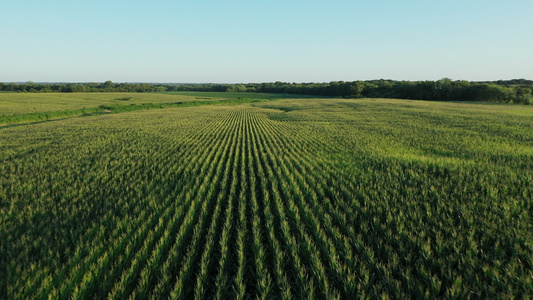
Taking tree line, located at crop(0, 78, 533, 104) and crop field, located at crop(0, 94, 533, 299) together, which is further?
tree line, located at crop(0, 78, 533, 104)

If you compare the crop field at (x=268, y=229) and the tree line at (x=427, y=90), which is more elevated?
the tree line at (x=427, y=90)

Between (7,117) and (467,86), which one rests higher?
(467,86)

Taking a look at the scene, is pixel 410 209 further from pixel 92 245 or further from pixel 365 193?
pixel 92 245

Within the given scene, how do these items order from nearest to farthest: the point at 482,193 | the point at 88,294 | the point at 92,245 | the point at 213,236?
the point at 88,294 → the point at 92,245 → the point at 213,236 → the point at 482,193

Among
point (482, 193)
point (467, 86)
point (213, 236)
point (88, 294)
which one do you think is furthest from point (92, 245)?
point (467, 86)

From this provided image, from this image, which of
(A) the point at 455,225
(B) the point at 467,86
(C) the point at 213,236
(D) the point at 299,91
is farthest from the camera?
(D) the point at 299,91

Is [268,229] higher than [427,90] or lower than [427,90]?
lower

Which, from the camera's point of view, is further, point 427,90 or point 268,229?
point 427,90

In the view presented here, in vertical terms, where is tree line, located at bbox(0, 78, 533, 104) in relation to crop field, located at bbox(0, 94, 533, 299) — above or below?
above

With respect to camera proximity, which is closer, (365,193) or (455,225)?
(455,225)

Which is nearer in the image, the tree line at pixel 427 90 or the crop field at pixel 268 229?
the crop field at pixel 268 229
